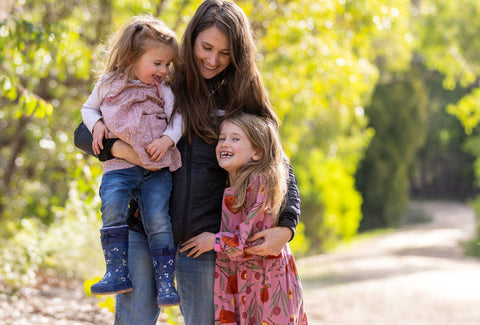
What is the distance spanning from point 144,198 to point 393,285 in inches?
265

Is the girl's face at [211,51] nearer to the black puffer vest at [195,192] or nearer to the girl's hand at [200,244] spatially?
the black puffer vest at [195,192]

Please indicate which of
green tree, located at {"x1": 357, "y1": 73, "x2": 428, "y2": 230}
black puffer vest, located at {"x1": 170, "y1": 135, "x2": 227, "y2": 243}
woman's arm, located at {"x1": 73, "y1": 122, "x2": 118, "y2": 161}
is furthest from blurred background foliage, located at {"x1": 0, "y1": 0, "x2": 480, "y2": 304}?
green tree, located at {"x1": 357, "y1": 73, "x2": 428, "y2": 230}

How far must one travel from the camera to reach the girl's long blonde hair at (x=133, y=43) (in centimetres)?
240

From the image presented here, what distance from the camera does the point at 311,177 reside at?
12.4 m

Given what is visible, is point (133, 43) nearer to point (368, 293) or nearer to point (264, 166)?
point (264, 166)

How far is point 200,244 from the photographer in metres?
2.35

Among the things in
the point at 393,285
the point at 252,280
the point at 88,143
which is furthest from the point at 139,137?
the point at 393,285

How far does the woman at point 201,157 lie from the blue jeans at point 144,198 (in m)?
0.07

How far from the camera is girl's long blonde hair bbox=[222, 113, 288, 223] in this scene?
242cm

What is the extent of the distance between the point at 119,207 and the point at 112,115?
36 cm

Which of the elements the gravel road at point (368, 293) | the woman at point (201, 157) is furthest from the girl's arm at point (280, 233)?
the gravel road at point (368, 293)

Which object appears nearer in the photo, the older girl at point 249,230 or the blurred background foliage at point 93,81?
the older girl at point 249,230

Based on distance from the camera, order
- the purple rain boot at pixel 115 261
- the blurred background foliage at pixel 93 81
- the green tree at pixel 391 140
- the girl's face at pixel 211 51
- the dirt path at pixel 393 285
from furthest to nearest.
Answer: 1. the green tree at pixel 391 140
2. the dirt path at pixel 393 285
3. the blurred background foliage at pixel 93 81
4. the girl's face at pixel 211 51
5. the purple rain boot at pixel 115 261

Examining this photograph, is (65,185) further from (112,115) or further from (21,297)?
(112,115)
